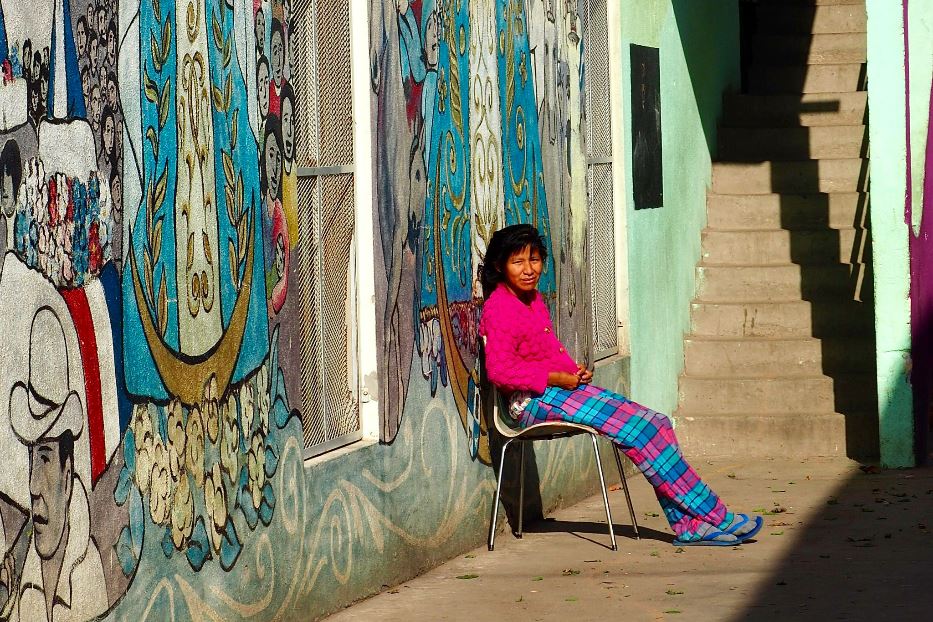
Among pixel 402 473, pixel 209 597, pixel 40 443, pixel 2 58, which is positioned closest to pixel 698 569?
pixel 402 473

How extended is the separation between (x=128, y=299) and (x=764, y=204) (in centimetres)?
826

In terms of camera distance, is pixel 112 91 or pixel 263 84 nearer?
pixel 112 91

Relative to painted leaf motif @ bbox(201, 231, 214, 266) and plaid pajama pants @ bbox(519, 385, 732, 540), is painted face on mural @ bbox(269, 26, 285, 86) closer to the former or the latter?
painted leaf motif @ bbox(201, 231, 214, 266)

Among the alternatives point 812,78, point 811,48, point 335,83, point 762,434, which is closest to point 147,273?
point 335,83

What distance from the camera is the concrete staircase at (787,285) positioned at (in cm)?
1098

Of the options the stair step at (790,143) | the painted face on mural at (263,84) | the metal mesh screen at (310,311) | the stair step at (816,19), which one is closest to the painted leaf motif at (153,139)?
the painted face on mural at (263,84)

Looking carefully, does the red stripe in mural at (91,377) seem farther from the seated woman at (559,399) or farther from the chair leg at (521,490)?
the chair leg at (521,490)

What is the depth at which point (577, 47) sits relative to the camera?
31.5ft

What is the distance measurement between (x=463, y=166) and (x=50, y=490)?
3.79 meters

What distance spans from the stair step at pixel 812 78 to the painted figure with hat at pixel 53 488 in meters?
10.4

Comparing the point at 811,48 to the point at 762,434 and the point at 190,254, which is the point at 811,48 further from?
the point at 190,254

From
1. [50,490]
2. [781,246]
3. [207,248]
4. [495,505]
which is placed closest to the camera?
[50,490]

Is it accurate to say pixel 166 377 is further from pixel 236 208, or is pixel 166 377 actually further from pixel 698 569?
pixel 698 569

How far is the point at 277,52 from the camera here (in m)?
5.93
